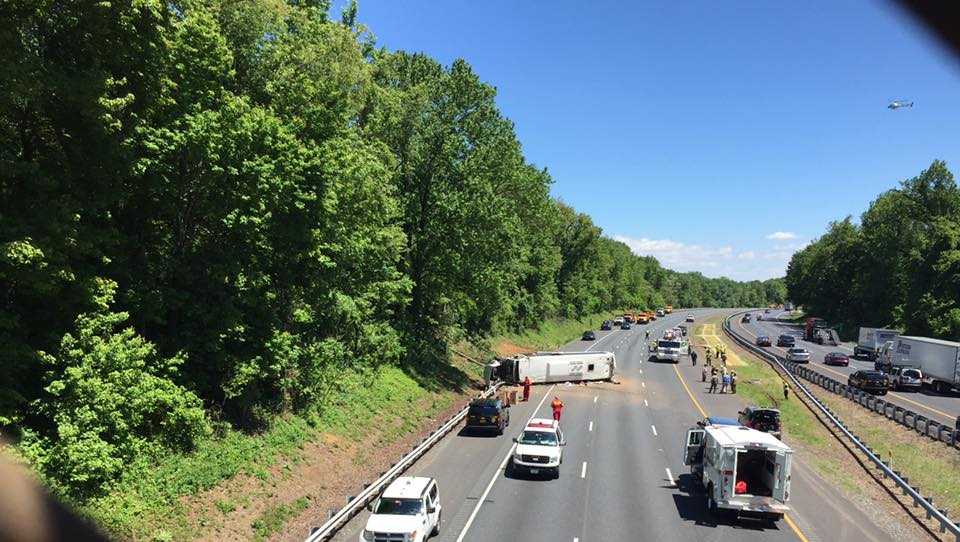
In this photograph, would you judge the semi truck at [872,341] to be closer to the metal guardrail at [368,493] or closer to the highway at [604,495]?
the highway at [604,495]

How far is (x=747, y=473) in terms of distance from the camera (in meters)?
23.0

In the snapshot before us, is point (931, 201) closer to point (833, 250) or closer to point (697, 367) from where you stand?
point (833, 250)

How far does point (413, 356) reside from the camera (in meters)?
45.4

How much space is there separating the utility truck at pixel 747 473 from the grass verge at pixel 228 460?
14.6 meters

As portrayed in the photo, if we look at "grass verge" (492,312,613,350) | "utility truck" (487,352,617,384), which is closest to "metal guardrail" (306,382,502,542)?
"utility truck" (487,352,617,384)

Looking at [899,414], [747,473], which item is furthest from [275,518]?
[899,414]

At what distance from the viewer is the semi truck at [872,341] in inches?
2746

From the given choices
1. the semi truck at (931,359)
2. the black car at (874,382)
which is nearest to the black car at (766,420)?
the black car at (874,382)

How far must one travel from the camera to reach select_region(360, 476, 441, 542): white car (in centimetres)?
1795

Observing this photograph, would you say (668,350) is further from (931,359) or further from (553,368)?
(931,359)

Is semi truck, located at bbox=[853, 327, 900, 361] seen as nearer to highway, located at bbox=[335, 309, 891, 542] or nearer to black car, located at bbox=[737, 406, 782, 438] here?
highway, located at bbox=[335, 309, 891, 542]

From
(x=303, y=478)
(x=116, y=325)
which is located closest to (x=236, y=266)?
(x=116, y=325)

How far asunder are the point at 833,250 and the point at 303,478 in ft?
452

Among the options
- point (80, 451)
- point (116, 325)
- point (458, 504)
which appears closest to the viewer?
point (80, 451)
